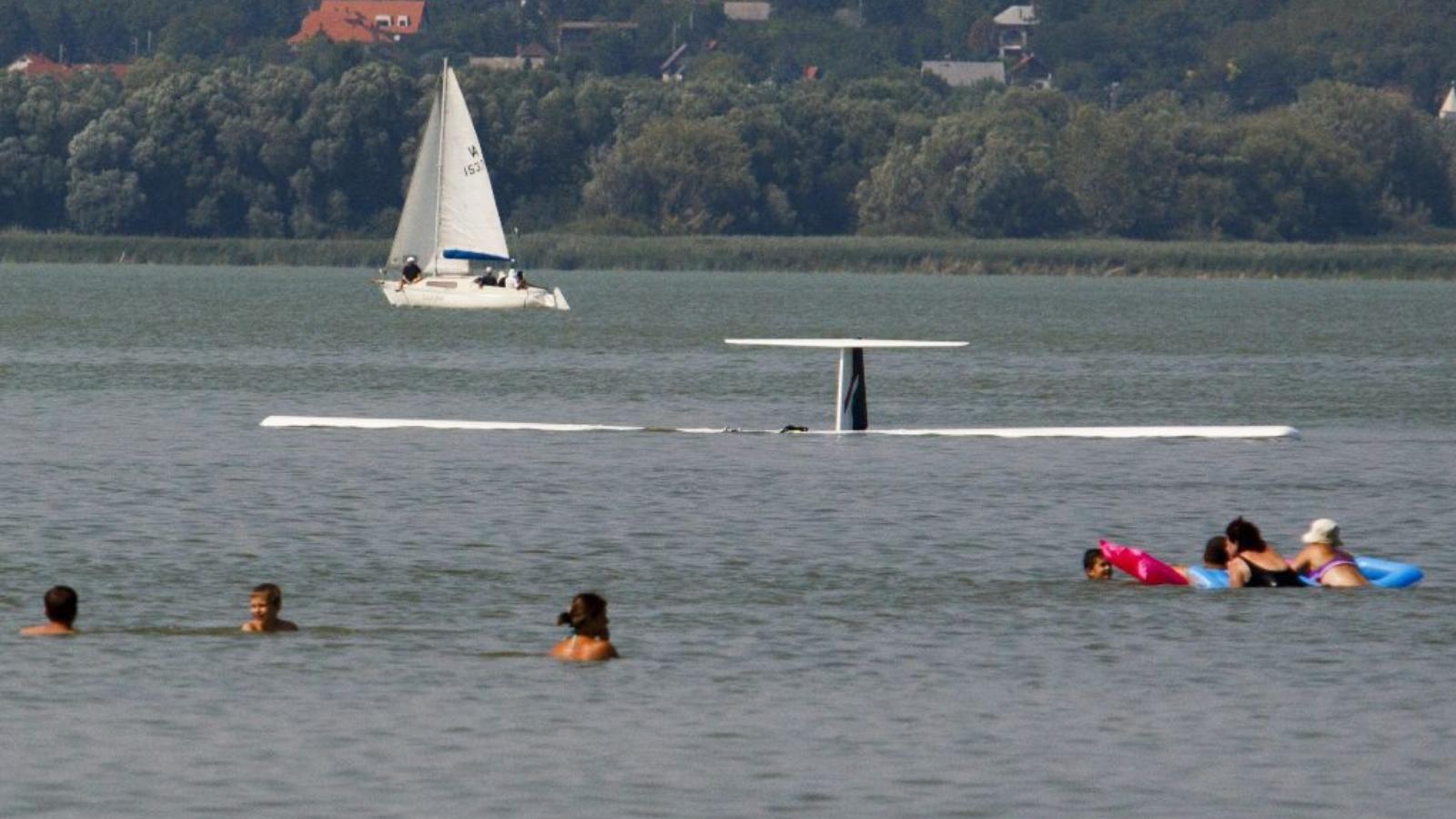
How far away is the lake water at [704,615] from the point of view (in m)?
25.7

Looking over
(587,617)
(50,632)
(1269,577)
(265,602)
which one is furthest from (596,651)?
(1269,577)

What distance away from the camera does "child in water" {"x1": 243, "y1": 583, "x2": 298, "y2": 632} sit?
31.8 m

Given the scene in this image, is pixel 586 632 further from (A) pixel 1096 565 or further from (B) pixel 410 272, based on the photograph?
(B) pixel 410 272

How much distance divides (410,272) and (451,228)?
4474 millimetres

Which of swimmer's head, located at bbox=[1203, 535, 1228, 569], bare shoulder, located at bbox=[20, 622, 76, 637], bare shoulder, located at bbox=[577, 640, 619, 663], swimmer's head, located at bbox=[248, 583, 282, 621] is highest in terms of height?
swimmer's head, located at bbox=[248, 583, 282, 621]

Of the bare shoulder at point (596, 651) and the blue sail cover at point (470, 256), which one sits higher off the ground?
the bare shoulder at point (596, 651)

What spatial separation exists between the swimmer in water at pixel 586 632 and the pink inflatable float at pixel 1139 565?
26.1 feet

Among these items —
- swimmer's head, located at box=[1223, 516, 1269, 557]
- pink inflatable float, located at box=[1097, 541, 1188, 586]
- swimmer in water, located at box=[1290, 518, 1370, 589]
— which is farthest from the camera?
swimmer in water, located at box=[1290, 518, 1370, 589]

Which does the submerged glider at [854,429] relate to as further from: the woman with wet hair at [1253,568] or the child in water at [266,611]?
the child in water at [266,611]

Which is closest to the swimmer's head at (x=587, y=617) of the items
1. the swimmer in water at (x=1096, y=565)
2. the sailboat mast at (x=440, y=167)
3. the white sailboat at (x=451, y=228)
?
the swimmer in water at (x=1096, y=565)

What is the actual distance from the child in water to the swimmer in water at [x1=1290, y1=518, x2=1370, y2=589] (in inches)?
475

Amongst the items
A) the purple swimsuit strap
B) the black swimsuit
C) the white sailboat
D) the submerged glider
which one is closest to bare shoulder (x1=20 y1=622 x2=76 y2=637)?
the black swimsuit

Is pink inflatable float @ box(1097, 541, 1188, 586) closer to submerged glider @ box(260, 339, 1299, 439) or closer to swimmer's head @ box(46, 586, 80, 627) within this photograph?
swimmer's head @ box(46, 586, 80, 627)

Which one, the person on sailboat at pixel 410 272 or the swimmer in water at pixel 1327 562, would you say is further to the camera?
the person on sailboat at pixel 410 272
